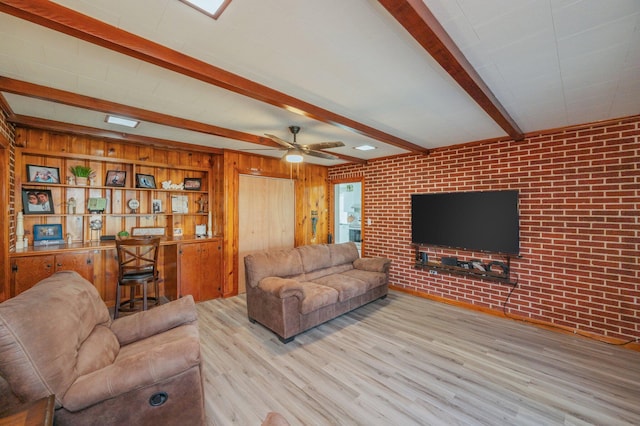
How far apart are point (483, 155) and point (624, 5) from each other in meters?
2.73

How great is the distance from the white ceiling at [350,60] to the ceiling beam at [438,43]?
0.17ft

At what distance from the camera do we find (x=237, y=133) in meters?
3.55

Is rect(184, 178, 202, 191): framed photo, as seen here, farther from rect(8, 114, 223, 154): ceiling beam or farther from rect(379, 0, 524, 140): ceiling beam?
rect(379, 0, 524, 140): ceiling beam

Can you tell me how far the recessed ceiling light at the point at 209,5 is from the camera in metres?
1.33

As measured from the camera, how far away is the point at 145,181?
161 inches

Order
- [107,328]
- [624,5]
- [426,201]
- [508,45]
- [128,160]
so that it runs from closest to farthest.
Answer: [624,5], [508,45], [107,328], [128,160], [426,201]

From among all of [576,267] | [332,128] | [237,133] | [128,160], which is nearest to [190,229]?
[128,160]

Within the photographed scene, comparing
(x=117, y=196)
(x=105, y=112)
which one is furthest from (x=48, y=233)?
(x=105, y=112)

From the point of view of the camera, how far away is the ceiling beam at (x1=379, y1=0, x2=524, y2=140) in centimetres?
129

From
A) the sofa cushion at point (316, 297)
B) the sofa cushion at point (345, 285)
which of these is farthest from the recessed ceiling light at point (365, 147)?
the sofa cushion at point (316, 297)

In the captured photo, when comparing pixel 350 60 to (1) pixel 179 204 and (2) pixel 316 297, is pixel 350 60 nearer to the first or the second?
(2) pixel 316 297

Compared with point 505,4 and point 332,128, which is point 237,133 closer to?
point 332,128

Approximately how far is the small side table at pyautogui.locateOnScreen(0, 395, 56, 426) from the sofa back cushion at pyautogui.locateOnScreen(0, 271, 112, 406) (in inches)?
4.3

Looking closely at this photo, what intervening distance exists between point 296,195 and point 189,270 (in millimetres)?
2488
